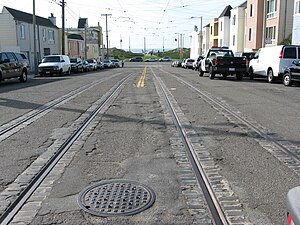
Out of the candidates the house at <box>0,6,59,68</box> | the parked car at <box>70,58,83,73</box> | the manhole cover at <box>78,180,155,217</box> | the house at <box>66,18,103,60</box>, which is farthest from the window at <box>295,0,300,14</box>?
the house at <box>66,18,103,60</box>

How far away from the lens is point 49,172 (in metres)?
5.41

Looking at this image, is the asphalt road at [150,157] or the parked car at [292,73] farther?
the parked car at [292,73]

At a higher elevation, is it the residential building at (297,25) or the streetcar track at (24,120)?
the residential building at (297,25)

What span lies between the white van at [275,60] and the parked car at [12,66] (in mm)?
14802

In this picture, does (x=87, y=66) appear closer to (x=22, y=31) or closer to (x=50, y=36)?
(x=22, y=31)

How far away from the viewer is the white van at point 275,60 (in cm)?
2064

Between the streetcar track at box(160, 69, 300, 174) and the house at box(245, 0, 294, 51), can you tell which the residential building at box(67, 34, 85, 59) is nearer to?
the house at box(245, 0, 294, 51)

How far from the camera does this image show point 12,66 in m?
21.9

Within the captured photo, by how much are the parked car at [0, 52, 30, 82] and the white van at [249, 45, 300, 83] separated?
583 inches

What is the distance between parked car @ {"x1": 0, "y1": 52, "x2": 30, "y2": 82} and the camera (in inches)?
828

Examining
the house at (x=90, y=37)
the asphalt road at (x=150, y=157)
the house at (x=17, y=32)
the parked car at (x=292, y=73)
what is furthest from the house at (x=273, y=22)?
the house at (x=90, y=37)

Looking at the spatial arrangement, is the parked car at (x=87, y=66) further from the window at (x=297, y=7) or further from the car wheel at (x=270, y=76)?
the car wheel at (x=270, y=76)

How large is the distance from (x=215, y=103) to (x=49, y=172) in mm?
7925

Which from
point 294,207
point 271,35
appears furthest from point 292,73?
point 271,35
